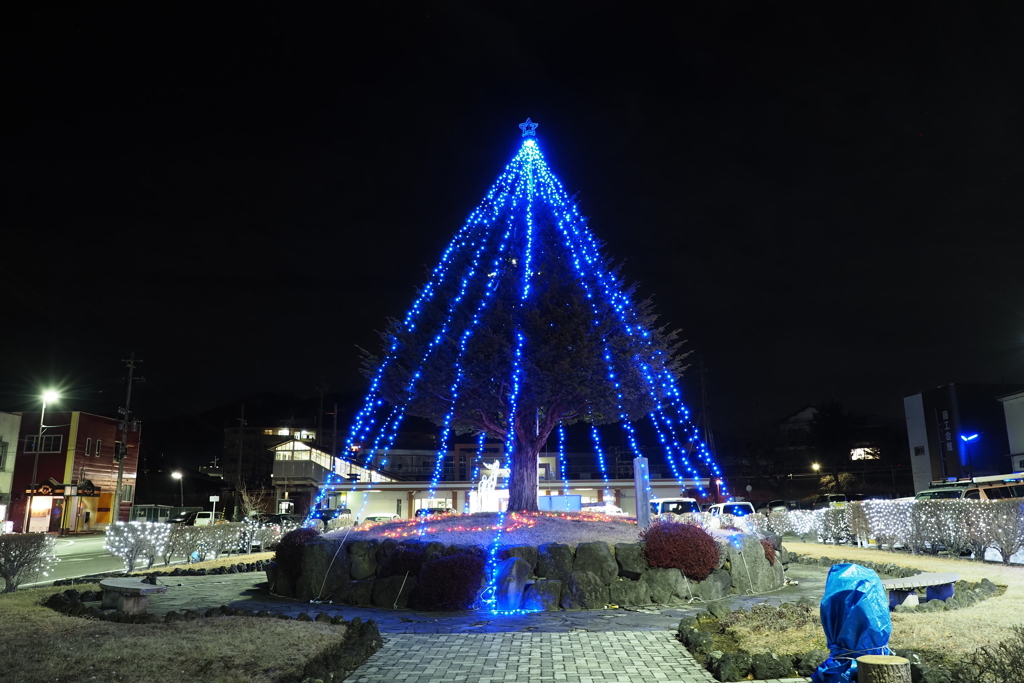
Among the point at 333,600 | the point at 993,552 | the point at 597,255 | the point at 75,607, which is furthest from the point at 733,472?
the point at 75,607

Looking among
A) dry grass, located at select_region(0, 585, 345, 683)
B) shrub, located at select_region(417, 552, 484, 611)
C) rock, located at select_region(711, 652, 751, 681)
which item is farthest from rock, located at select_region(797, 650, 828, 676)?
shrub, located at select_region(417, 552, 484, 611)

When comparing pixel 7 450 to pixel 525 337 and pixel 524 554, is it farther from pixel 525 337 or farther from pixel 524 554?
pixel 524 554

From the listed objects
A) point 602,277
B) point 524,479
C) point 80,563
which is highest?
point 602,277

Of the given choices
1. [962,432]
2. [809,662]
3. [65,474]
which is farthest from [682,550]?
[65,474]

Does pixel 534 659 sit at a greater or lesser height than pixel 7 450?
lesser

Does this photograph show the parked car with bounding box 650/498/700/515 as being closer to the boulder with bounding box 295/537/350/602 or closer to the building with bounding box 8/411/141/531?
the boulder with bounding box 295/537/350/602

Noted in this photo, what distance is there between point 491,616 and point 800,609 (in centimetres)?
461

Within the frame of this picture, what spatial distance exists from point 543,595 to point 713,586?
10.6 ft

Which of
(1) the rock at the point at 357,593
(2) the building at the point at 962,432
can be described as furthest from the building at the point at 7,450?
(2) the building at the point at 962,432

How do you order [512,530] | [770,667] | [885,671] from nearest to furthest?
[885,671] → [770,667] → [512,530]

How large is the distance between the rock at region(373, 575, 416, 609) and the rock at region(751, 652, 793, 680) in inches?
274

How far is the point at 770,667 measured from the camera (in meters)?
6.70

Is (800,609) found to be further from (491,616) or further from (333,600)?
(333,600)

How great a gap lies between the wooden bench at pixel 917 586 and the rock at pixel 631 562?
3.98m
